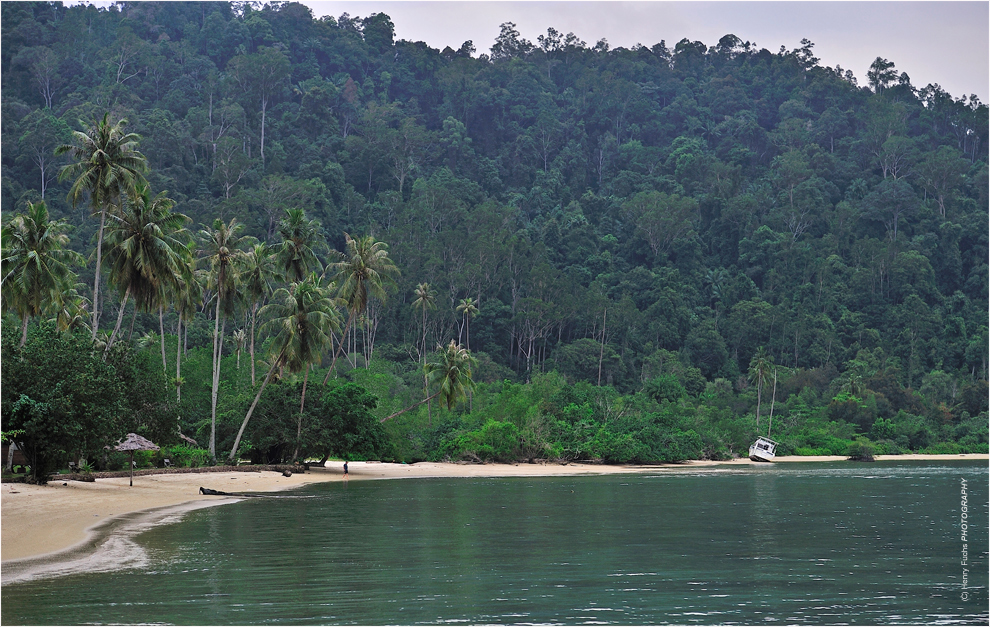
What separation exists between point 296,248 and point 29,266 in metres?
21.6

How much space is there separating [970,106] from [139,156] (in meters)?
158

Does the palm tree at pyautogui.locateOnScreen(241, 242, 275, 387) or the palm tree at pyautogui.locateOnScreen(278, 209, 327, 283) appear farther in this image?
the palm tree at pyautogui.locateOnScreen(278, 209, 327, 283)

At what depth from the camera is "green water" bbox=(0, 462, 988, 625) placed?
15289 millimetres

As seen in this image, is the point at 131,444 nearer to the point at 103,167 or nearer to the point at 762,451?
the point at 103,167

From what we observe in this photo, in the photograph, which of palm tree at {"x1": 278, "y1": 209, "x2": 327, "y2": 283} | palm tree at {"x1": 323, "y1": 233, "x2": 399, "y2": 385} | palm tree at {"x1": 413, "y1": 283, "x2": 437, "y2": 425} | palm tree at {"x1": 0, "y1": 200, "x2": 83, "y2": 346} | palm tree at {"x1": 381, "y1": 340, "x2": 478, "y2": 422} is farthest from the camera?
palm tree at {"x1": 413, "y1": 283, "x2": 437, "y2": 425}

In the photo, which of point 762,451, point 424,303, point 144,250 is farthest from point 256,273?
point 762,451

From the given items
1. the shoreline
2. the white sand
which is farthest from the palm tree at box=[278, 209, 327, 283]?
the shoreline

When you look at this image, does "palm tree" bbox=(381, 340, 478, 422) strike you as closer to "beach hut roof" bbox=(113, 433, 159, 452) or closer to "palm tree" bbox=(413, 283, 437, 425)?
"palm tree" bbox=(413, 283, 437, 425)

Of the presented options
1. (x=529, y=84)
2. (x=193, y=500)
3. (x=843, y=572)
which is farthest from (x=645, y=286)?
(x=843, y=572)

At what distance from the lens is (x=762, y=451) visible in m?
74.8

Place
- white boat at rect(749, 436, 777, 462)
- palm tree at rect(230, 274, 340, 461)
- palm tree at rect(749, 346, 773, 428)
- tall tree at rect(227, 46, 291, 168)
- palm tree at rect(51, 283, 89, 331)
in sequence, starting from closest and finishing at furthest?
1. palm tree at rect(51, 283, 89, 331)
2. palm tree at rect(230, 274, 340, 461)
3. white boat at rect(749, 436, 777, 462)
4. palm tree at rect(749, 346, 773, 428)
5. tall tree at rect(227, 46, 291, 168)

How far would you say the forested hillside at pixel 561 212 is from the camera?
77062mm

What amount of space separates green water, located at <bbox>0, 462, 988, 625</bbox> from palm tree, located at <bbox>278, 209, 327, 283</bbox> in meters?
23.3

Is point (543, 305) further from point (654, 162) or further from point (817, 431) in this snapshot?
point (654, 162)
